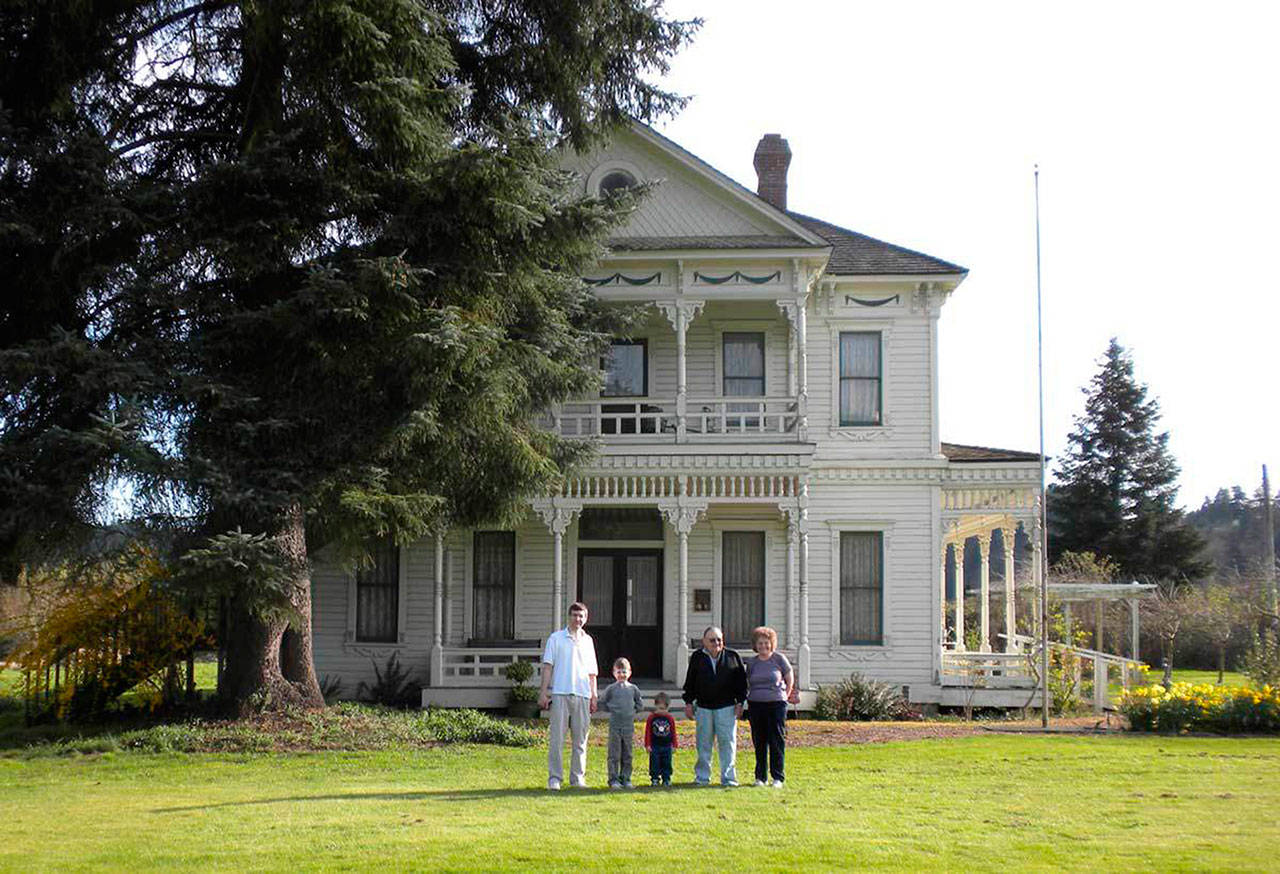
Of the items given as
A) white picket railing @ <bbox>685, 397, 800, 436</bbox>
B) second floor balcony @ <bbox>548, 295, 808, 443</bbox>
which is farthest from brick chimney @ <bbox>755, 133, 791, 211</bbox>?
white picket railing @ <bbox>685, 397, 800, 436</bbox>

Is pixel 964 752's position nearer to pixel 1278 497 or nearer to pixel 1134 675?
pixel 1134 675

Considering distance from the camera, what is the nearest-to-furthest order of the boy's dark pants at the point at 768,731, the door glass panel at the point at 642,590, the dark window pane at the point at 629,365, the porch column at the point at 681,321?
the boy's dark pants at the point at 768,731 → the porch column at the point at 681,321 → the door glass panel at the point at 642,590 → the dark window pane at the point at 629,365

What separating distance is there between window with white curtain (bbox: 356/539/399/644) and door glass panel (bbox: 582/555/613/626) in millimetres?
3480

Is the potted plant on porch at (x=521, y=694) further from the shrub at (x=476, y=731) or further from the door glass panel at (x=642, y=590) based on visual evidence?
the shrub at (x=476, y=731)

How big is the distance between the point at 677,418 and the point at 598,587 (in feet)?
12.5

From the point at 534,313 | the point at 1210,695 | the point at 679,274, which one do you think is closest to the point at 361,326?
the point at 534,313

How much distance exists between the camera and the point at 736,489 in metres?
22.7

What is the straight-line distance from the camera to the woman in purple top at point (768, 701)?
12.5m

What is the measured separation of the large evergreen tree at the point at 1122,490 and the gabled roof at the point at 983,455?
27.0 m

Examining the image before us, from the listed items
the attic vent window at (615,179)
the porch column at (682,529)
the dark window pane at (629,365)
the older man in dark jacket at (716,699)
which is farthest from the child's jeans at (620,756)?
the attic vent window at (615,179)

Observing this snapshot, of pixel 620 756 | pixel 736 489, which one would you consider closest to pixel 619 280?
pixel 736 489

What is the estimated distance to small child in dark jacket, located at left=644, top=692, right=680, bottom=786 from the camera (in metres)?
12.5

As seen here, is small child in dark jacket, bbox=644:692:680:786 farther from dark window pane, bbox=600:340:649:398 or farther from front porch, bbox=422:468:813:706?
dark window pane, bbox=600:340:649:398

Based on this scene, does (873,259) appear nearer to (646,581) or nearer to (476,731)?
(646,581)
